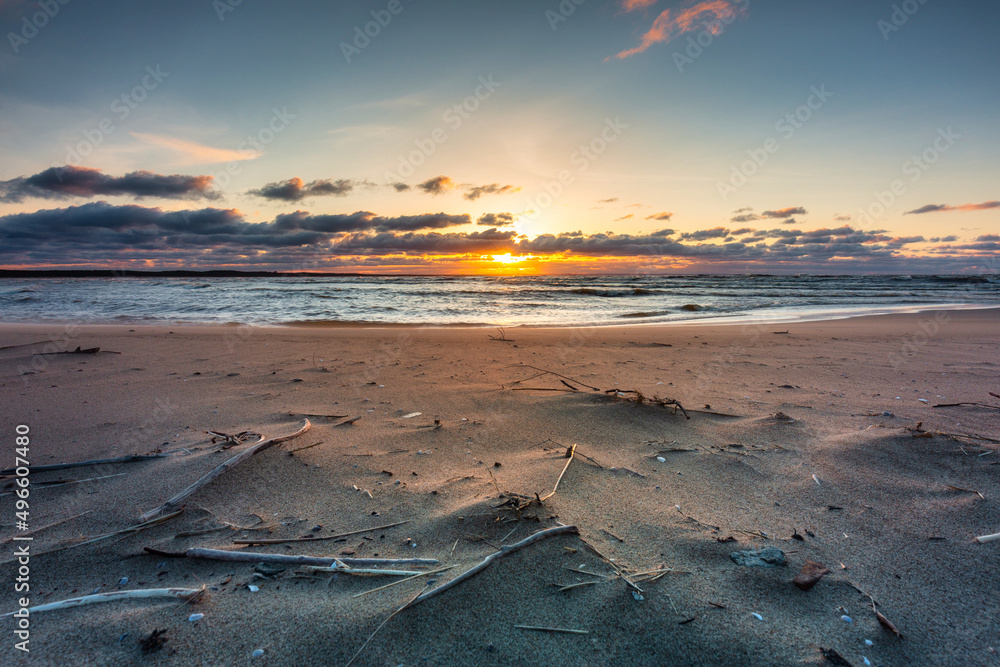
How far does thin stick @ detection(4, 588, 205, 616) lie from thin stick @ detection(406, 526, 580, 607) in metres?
0.80

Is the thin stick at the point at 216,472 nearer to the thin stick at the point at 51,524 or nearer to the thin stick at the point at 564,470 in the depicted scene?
the thin stick at the point at 51,524

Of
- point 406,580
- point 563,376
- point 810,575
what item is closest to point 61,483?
point 406,580

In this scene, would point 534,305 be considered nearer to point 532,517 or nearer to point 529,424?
point 529,424

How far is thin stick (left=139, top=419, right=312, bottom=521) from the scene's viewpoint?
6.87ft

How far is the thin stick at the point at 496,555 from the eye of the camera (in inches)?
62.9

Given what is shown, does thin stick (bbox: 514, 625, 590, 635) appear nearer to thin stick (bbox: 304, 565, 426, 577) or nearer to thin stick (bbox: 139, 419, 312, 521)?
thin stick (bbox: 304, 565, 426, 577)

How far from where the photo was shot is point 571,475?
258 centimetres

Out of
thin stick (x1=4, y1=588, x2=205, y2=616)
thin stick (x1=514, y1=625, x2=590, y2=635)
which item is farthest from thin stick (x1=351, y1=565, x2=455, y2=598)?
thin stick (x1=4, y1=588, x2=205, y2=616)

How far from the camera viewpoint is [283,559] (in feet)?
5.89

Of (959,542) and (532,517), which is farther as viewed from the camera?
(532,517)

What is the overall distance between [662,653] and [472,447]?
1.85 metres

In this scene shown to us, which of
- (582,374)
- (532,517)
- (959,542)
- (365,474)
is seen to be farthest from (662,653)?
(582,374)

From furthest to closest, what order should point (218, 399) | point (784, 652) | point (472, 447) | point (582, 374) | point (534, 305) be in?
point (534, 305) < point (582, 374) < point (218, 399) < point (472, 447) < point (784, 652)

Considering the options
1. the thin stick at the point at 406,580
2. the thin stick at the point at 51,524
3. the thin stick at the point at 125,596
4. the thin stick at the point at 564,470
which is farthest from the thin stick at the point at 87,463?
the thin stick at the point at 564,470
